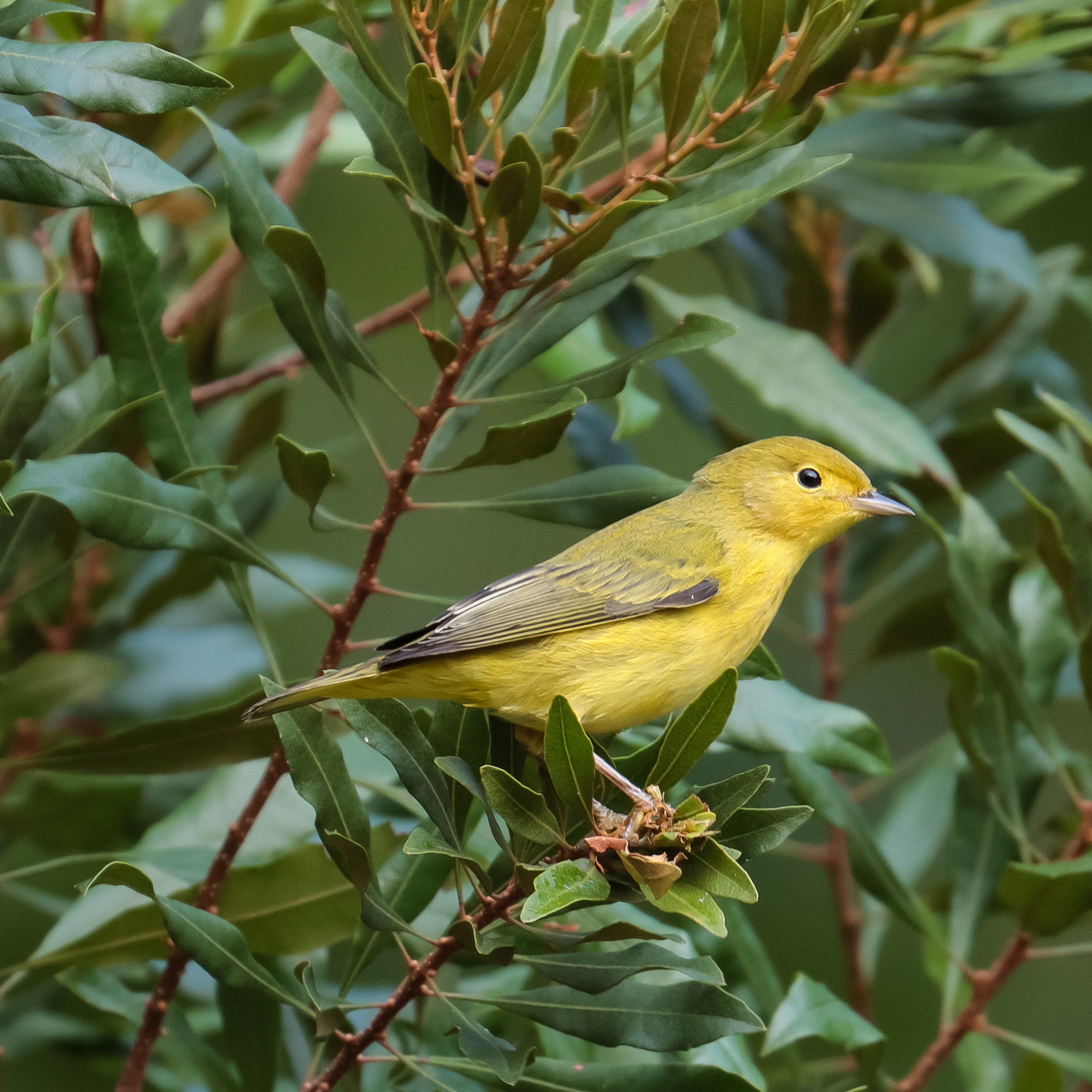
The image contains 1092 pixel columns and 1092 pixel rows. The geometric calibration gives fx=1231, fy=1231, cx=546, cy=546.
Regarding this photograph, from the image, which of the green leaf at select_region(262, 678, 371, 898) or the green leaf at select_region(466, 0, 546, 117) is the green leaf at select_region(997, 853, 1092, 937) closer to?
the green leaf at select_region(262, 678, 371, 898)

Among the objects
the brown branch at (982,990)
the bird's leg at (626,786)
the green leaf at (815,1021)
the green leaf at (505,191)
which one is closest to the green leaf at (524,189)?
the green leaf at (505,191)

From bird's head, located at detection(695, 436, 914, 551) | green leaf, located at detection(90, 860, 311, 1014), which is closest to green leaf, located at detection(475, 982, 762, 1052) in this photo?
green leaf, located at detection(90, 860, 311, 1014)

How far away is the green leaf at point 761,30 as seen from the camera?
1481mm

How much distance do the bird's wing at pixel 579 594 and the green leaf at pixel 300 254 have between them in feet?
1.60

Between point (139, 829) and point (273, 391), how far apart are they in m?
0.90

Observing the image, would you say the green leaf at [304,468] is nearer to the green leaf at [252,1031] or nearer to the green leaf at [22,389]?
the green leaf at [22,389]

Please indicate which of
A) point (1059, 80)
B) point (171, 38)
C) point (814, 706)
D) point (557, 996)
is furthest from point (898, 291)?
point (557, 996)

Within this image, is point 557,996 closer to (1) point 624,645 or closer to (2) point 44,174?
(1) point 624,645

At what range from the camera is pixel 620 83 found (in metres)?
1.50

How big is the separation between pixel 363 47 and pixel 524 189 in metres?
0.26

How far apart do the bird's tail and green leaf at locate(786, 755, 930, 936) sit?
0.75 m

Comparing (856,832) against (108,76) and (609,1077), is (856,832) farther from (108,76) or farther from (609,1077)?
(108,76)

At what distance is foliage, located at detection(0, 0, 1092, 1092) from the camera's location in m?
1.47

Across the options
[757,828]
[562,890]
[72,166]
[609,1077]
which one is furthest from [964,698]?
[72,166]
